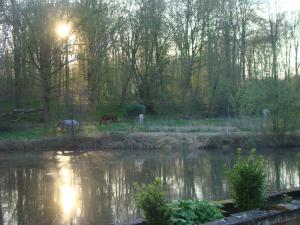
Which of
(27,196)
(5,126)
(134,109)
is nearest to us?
(27,196)

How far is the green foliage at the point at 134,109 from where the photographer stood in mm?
41062

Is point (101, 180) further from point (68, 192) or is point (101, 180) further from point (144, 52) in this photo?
point (144, 52)

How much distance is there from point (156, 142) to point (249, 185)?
2260cm

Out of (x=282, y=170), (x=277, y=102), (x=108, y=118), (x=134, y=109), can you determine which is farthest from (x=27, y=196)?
(x=134, y=109)

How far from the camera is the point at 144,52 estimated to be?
45250 mm

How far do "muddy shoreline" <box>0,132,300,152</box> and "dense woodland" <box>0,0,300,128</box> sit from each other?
183 inches

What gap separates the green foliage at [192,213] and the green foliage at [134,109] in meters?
33.6

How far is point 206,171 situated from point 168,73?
26.0 m

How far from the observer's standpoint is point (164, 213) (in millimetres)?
6738

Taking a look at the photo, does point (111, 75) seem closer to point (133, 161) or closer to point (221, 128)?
point (221, 128)

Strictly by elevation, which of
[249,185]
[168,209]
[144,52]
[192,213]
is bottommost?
[192,213]

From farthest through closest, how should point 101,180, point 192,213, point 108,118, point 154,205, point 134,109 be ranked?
point 134,109 < point 108,118 < point 101,180 < point 192,213 < point 154,205

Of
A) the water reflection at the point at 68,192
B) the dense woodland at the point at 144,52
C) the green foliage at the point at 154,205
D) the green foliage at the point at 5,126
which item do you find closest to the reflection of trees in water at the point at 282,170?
the water reflection at the point at 68,192

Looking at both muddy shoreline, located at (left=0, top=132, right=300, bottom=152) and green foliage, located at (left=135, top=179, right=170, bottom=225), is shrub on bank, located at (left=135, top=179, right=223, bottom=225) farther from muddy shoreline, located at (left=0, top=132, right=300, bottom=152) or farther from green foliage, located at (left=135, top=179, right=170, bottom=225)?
muddy shoreline, located at (left=0, top=132, right=300, bottom=152)
